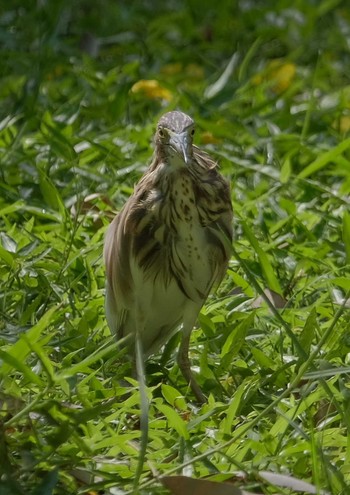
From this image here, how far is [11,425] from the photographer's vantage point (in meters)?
3.20

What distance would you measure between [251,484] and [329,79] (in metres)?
4.25

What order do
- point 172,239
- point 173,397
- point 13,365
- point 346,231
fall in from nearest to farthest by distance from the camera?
point 13,365 < point 173,397 < point 172,239 < point 346,231

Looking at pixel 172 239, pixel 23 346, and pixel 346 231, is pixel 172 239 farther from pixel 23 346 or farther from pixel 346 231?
pixel 23 346

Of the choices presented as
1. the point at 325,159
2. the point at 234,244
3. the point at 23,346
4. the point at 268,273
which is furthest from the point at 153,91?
the point at 23,346

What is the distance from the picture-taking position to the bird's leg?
4098mm

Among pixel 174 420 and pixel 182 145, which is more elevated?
pixel 182 145

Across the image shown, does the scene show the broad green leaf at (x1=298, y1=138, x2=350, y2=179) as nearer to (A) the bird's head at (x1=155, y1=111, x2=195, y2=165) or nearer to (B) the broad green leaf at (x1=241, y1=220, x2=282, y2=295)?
(B) the broad green leaf at (x1=241, y1=220, x2=282, y2=295)

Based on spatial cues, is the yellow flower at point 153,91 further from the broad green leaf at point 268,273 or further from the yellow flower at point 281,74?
the broad green leaf at point 268,273

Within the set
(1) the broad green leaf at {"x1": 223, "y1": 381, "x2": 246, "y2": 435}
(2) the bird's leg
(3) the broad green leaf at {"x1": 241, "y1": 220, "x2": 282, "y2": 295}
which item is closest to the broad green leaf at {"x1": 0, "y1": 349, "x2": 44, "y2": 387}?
(1) the broad green leaf at {"x1": 223, "y1": 381, "x2": 246, "y2": 435}

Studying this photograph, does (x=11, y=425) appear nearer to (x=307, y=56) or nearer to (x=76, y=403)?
(x=76, y=403)

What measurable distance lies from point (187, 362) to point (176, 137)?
718 mm

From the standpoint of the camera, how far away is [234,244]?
4.93m

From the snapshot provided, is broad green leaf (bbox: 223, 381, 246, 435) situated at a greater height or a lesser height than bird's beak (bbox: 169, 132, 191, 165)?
lesser

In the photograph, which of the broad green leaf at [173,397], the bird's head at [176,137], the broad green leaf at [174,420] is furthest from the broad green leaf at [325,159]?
the broad green leaf at [174,420]
